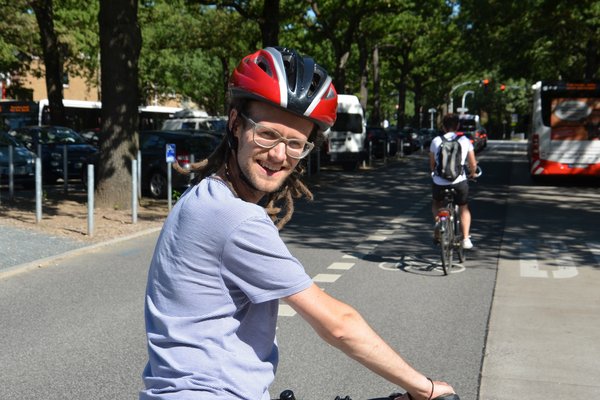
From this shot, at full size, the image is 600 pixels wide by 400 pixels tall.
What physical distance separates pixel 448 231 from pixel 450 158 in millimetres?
901

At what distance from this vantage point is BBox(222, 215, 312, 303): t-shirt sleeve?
6.63 ft

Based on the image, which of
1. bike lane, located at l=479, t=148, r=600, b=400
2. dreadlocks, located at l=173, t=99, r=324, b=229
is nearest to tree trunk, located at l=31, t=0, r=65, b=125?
bike lane, located at l=479, t=148, r=600, b=400

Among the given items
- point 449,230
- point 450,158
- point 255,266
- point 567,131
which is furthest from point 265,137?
point 567,131

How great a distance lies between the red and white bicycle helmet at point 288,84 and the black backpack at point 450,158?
8253mm

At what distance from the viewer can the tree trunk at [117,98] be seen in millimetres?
15984

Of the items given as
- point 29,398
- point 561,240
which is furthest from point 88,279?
point 561,240

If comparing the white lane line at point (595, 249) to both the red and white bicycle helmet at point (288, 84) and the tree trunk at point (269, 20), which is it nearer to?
the red and white bicycle helmet at point (288, 84)

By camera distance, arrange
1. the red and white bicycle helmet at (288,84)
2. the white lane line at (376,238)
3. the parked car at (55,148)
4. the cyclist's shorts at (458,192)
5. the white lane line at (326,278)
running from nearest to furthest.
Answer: the red and white bicycle helmet at (288,84) < the white lane line at (326,278) < the cyclist's shorts at (458,192) < the white lane line at (376,238) < the parked car at (55,148)

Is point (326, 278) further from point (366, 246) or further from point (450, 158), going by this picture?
point (366, 246)

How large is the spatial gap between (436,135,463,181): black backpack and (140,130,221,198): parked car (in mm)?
9690

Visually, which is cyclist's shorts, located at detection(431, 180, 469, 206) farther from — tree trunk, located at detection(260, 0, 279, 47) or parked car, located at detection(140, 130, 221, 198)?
tree trunk, located at detection(260, 0, 279, 47)

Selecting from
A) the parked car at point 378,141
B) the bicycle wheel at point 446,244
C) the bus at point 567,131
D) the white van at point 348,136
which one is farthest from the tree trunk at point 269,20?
the bicycle wheel at point 446,244

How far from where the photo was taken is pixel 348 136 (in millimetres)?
32250

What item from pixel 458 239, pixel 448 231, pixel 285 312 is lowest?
pixel 285 312
